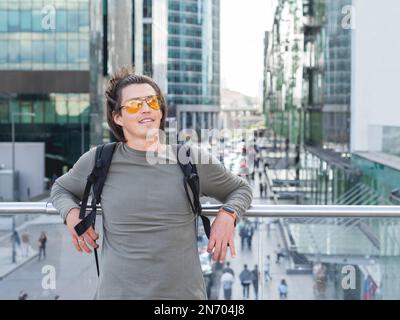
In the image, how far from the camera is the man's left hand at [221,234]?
81.8 inches

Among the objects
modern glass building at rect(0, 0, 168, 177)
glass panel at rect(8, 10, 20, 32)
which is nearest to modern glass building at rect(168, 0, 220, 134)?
modern glass building at rect(0, 0, 168, 177)

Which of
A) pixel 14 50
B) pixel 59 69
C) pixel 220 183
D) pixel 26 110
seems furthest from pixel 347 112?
pixel 220 183

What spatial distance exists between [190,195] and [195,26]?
36113mm

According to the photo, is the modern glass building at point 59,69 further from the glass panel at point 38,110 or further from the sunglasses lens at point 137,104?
the sunglasses lens at point 137,104

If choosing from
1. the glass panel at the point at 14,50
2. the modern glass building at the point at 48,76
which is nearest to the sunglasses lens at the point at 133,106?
the modern glass building at the point at 48,76

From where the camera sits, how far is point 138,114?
2113 millimetres

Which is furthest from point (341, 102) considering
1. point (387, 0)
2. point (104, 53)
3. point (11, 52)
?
point (11, 52)

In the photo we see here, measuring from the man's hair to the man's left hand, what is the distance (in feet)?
1.07

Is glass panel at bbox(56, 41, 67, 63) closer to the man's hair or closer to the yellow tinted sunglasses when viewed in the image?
the man's hair

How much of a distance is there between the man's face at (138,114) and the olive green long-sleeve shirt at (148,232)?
59 millimetres

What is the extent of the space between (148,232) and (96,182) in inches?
8.4

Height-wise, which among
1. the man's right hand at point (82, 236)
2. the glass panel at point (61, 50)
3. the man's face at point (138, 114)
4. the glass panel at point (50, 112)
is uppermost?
the glass panel at point (61, 50)
